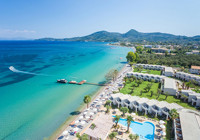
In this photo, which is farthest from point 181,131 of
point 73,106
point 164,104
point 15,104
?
point 15,104

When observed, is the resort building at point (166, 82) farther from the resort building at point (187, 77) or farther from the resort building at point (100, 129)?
the resort building at point (100, 129)

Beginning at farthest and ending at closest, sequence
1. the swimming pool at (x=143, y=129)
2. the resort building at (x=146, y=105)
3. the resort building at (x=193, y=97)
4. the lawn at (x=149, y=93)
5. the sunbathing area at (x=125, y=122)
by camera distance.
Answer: the lawn at (x=149, y=93) < the resort building at (x=193, y=97) < the resort building at (x=146, y=105) < the swimming pool at (x=143, y=129) < the sunbathing area at (x=125, y=122)

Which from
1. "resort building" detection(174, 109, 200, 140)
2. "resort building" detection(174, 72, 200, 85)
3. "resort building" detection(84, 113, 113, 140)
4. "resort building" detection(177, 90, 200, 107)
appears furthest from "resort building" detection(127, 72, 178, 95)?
"resort building" detection(84, 113, 113, 140)

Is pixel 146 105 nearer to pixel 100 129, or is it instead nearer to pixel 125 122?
pixel 125 122

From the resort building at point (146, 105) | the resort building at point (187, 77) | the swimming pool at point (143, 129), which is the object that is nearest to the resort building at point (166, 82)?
the resort building at point (146, 105)

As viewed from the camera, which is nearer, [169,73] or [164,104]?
[164,104]

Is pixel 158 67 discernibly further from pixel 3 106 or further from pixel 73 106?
pixel 3 106
